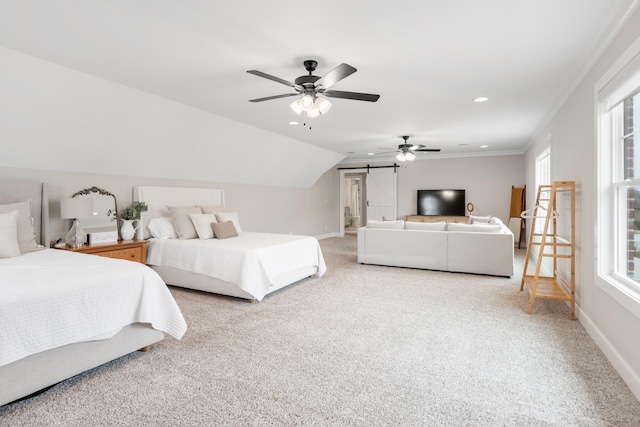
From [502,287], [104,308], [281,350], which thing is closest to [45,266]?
[104,308]

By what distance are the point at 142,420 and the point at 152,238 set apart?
3.39 metres

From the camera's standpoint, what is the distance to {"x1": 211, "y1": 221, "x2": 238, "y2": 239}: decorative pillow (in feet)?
15.7

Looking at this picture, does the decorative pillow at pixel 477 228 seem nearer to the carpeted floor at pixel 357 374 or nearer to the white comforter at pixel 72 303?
the carpeted floor at pixel 357 374

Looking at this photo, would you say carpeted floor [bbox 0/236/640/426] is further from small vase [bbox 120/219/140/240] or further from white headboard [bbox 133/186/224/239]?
white headboard [bbox 133/186/224/239]

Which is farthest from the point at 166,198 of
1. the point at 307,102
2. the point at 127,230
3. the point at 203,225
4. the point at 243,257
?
the point at 307,102

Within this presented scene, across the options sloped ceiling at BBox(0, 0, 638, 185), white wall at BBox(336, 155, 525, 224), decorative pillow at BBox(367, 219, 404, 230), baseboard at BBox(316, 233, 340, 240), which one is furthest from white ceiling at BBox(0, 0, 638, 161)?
baseboard at BBox(316, 233, 340, 240)

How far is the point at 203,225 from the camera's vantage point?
484 centimetres

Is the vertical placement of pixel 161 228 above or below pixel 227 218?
below

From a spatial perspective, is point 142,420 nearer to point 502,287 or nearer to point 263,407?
point 263,407

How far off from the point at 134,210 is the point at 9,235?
1.56 meters

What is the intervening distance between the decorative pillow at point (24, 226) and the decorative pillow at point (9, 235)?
87 mm

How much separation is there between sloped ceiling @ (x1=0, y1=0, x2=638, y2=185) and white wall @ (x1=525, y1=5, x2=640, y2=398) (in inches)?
7.0

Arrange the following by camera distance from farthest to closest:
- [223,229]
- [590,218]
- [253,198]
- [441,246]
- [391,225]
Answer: [253,198] → [391,225] → [441,246] → [223,229] → [590,218]

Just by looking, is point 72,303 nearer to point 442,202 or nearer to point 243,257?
point 243,257
